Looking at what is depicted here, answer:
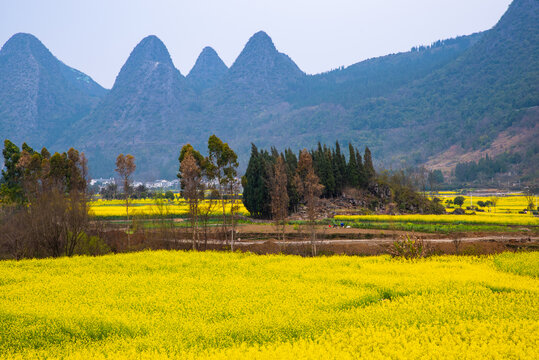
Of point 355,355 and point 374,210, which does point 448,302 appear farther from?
point 374,210

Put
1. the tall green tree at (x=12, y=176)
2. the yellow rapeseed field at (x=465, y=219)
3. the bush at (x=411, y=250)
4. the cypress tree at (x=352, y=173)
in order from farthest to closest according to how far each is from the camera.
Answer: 1. the cypress tree at (x=352, y=173)
2. the yellow rapeseed field at (x=465, y=219)
3. the tall green tree at (x=12, y=176)
4. the bush at (x=411, y=250)

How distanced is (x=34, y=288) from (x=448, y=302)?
14962 millimetres

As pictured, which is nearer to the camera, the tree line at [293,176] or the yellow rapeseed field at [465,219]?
the yellow rapeseed field at [465,219]

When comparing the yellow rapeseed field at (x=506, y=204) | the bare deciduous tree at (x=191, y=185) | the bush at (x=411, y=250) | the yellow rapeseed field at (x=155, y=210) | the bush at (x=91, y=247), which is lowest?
the yellow rapeseed field at (x=506, y=204)

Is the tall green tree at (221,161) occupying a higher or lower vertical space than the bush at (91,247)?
higher

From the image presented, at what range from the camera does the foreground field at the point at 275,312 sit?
9320 mm

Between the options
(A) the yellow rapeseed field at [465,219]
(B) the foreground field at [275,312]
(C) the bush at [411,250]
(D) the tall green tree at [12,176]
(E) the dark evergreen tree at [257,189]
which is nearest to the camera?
(B) the foreground field at [275,312]

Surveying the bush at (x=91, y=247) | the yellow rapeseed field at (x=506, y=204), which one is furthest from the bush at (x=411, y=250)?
the yellow rapeseed field at (x=506, y=204)

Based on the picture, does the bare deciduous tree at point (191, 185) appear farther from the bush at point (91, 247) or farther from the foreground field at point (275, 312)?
the foreground field at point (275, 312)

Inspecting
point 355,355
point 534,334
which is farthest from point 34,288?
point 534,334

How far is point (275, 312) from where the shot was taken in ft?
38.0

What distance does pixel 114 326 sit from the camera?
1108 cm

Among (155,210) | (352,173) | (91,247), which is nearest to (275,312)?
(91,247)

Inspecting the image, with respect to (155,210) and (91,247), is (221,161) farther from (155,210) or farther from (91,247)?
(155,210)
